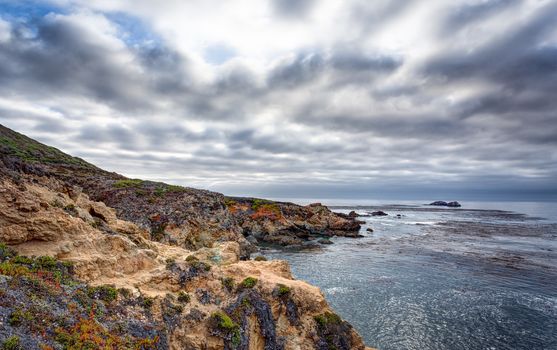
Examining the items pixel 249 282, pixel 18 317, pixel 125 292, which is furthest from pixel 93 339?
pixel 249 282

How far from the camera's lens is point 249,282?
1841cm

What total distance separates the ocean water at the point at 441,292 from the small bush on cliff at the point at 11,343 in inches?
915

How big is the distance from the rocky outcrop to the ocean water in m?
17.6

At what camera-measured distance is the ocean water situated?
25828mm

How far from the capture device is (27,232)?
50.2ft

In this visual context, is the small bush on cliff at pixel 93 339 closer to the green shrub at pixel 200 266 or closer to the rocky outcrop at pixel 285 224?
the green shrub at pixel 200 266

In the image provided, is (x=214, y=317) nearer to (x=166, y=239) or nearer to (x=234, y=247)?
(x=234, y=247)

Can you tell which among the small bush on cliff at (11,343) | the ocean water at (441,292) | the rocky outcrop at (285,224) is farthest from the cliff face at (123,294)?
the rocky outcrop at (285,224)

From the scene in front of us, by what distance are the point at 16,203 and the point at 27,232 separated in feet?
5.63

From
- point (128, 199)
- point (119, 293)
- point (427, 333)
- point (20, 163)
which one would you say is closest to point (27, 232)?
point (119, 293)

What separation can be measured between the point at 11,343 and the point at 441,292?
40.0 m

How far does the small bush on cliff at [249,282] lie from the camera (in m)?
18.2

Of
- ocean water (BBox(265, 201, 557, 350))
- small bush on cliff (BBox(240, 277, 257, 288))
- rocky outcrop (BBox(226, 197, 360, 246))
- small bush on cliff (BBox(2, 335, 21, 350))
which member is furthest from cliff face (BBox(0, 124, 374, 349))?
rocky outcrop (BBox(226, 197, 360, 246))

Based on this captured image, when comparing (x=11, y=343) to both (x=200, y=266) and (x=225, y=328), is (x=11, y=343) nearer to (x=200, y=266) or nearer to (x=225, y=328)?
(x=225, y=328)
